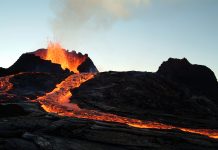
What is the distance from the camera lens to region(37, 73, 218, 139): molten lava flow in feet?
135

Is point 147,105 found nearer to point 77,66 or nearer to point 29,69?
point 29,69

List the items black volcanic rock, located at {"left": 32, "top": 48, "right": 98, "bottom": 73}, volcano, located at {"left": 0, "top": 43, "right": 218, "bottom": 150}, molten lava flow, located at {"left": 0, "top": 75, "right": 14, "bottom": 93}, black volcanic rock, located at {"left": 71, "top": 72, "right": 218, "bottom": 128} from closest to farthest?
volcano, located at {"left": 0, "top": 43, "right": 218, "bottom": 150} → black volcanic rock, located at {"left": 71, "top": 72, "right": 218, "bottom": 128} → molten lava flow, located at {"left": 0, "top": 75, "right": 14, "bottom": 93} → black volcanic rock, located at {"left": 32, "top": 48, "right": 98, "bottom": 73}

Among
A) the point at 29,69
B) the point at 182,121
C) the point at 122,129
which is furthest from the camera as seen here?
the point at 29,69

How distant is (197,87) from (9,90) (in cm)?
5414

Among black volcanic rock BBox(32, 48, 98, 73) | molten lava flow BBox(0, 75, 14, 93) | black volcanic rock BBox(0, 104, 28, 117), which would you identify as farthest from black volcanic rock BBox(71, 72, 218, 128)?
black volcanic rock BBox(32, 48, 98, 73)

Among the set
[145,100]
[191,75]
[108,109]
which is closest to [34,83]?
[108,109]

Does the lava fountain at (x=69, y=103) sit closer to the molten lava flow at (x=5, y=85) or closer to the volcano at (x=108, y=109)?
the volcano at (x=108, y=109)

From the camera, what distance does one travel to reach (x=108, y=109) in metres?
51.2

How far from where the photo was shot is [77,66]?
130 meters

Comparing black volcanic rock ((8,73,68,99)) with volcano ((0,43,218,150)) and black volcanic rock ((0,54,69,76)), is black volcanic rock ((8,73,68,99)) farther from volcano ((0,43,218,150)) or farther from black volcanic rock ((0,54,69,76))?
black volcanic rock ((0,54,69,76))

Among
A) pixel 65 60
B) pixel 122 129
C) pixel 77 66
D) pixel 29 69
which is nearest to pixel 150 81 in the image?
pixel 122 129

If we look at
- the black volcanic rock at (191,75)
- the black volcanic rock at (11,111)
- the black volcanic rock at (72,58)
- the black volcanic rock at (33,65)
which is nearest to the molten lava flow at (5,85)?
the black volcanic rock at (11,111)

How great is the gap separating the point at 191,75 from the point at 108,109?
157ft

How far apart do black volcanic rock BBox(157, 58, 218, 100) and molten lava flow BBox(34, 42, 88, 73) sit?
4946cm
